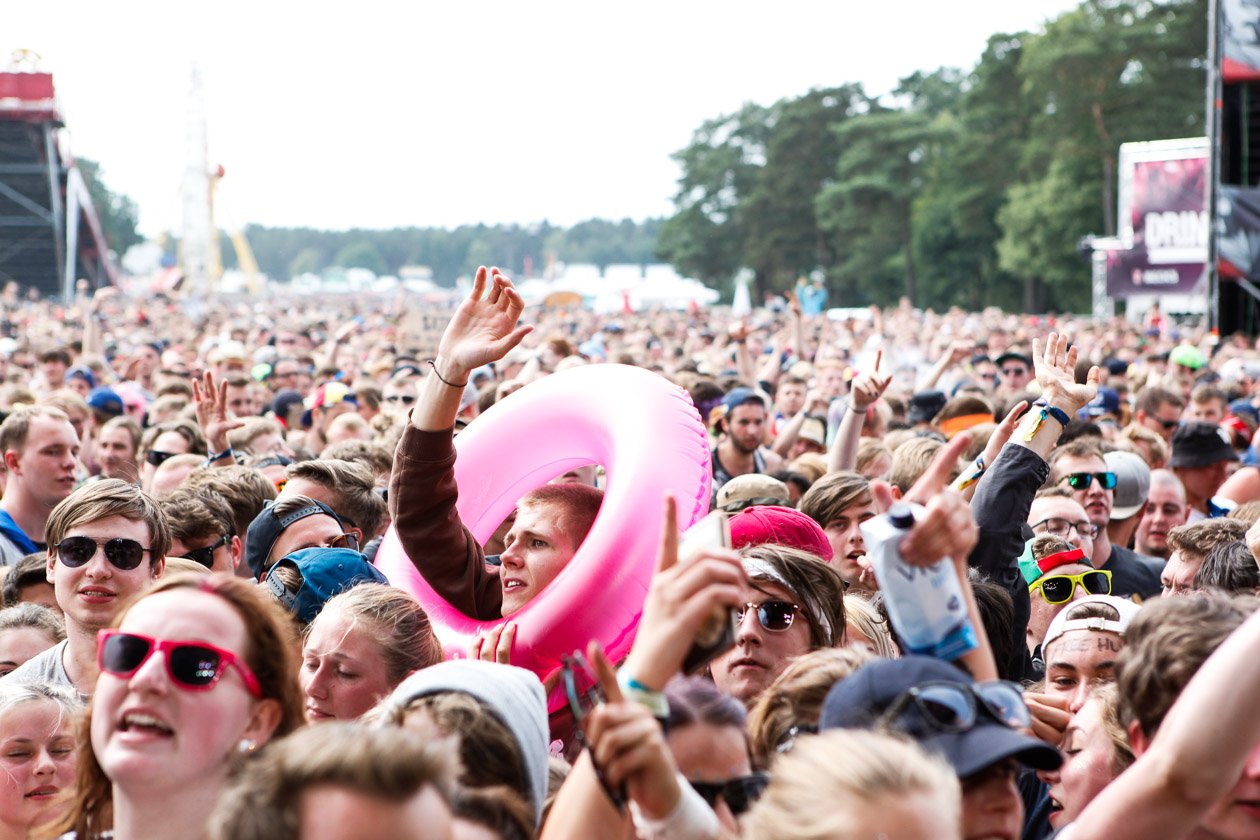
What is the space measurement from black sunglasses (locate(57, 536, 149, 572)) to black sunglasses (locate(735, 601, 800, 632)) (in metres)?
1.68

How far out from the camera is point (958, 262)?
212 ft

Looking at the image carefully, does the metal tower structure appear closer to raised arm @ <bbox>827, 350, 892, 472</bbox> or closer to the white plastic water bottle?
raised arm @ <bbox>827, 350, 892, 472</bbox>

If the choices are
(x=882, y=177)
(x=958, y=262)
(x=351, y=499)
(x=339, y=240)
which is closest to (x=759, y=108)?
(x=882, y=177)

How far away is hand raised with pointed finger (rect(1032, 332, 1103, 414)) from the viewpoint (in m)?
4.21

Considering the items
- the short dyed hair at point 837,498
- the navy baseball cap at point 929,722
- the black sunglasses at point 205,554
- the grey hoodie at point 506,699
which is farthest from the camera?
the short dyed hair at point 837,498

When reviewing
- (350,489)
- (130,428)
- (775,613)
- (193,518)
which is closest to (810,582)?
(775,613)

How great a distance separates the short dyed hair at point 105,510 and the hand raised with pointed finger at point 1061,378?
8.32 feet

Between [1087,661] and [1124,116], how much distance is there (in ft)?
169

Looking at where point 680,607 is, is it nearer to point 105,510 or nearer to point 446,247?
point 105,510

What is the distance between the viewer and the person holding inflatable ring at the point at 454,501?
382cm

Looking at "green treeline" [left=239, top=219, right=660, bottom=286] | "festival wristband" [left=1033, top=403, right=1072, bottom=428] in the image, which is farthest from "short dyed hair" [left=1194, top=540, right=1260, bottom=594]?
"green treeline" [left=239, top=219, right=660, bottom=286]

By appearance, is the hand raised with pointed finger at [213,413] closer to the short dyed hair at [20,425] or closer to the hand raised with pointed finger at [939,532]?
the short dyed hair at [20,425]

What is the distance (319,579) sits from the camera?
156 inches

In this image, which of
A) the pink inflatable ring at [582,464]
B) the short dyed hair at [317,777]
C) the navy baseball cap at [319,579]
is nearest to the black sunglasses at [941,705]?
the short dyed hair at [317,777]
